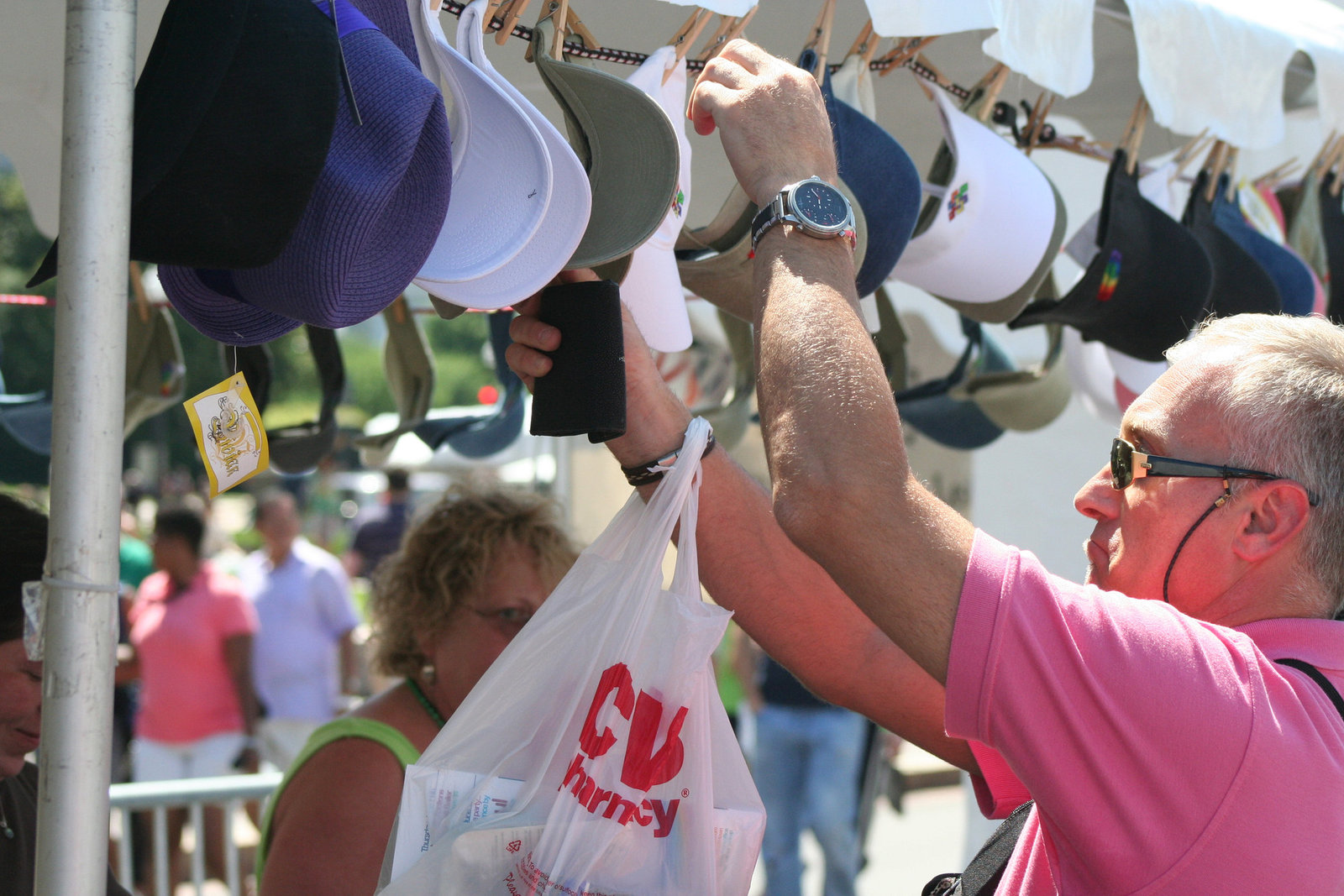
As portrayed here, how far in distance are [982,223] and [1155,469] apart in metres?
0.50

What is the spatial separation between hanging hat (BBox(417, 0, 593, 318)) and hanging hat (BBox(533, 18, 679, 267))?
0.17 feet

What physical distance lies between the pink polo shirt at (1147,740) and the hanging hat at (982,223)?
647mm

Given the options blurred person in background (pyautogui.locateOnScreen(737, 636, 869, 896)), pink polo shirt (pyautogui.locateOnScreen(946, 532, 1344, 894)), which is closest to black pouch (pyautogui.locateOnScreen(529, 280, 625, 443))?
pink polo shirt (pyautogui.locateOnScreen(946, 532, 1344, 894))

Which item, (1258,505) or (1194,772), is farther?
(1258,505)

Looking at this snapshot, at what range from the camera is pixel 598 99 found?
97 centimetres

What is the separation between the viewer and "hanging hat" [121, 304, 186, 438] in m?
2.03

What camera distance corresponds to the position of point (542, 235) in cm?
87

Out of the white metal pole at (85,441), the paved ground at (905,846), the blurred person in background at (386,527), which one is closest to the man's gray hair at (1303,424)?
the white metal pole at (85,441)

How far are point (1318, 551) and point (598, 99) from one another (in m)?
0.73

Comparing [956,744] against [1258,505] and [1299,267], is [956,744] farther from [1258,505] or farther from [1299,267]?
[1299,267]

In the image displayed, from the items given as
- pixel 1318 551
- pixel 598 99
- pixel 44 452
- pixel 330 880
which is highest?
pixel 598 99

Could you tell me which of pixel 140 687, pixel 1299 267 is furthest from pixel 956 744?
pixel 140 687

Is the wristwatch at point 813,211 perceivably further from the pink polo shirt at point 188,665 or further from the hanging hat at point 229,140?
the pink polo shirt at point 188,665

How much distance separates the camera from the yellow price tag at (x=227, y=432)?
2.74 ft
